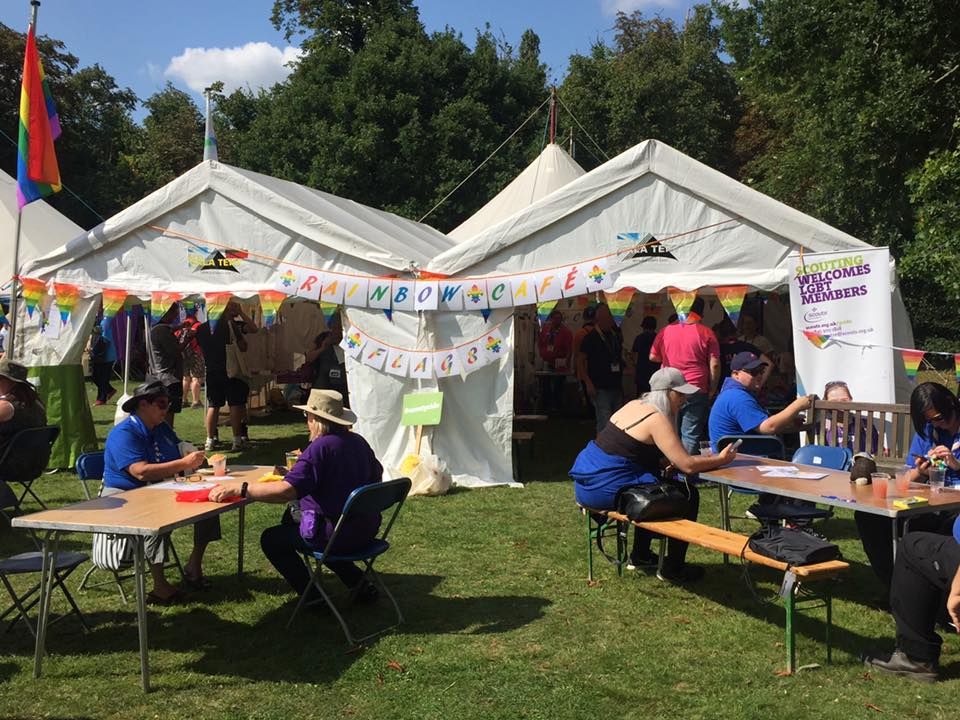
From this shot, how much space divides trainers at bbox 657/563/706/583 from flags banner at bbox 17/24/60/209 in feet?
22.9

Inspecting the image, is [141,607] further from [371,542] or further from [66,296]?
[66,296]

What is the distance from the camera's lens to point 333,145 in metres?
25.1

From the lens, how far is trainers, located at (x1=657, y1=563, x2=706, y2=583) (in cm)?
504

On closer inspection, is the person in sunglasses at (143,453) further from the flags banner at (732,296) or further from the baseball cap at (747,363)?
the flags banner at (732,296)

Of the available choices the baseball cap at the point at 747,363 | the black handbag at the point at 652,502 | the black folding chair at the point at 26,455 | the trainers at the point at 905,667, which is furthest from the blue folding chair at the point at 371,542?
the black folding chair at the point at 26,455

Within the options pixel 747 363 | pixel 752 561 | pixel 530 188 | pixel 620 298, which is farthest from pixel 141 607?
pixel 530 188

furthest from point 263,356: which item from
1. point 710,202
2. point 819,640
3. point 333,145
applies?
point 333,145

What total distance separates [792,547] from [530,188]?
36.0 ft

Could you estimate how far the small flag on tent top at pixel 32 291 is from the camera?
8391 millimetres

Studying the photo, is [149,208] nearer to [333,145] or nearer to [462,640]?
[462,640]

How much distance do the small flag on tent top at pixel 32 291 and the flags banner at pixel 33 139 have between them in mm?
743

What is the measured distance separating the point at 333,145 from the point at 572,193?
18530mm

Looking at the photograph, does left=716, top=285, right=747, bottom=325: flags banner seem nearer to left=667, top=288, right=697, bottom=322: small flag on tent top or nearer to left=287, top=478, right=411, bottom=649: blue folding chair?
left=667, top=288, right=697, bottom=322: small flag on tent top

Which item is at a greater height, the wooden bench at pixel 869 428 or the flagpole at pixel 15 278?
the flagpole at pixel 15 278
